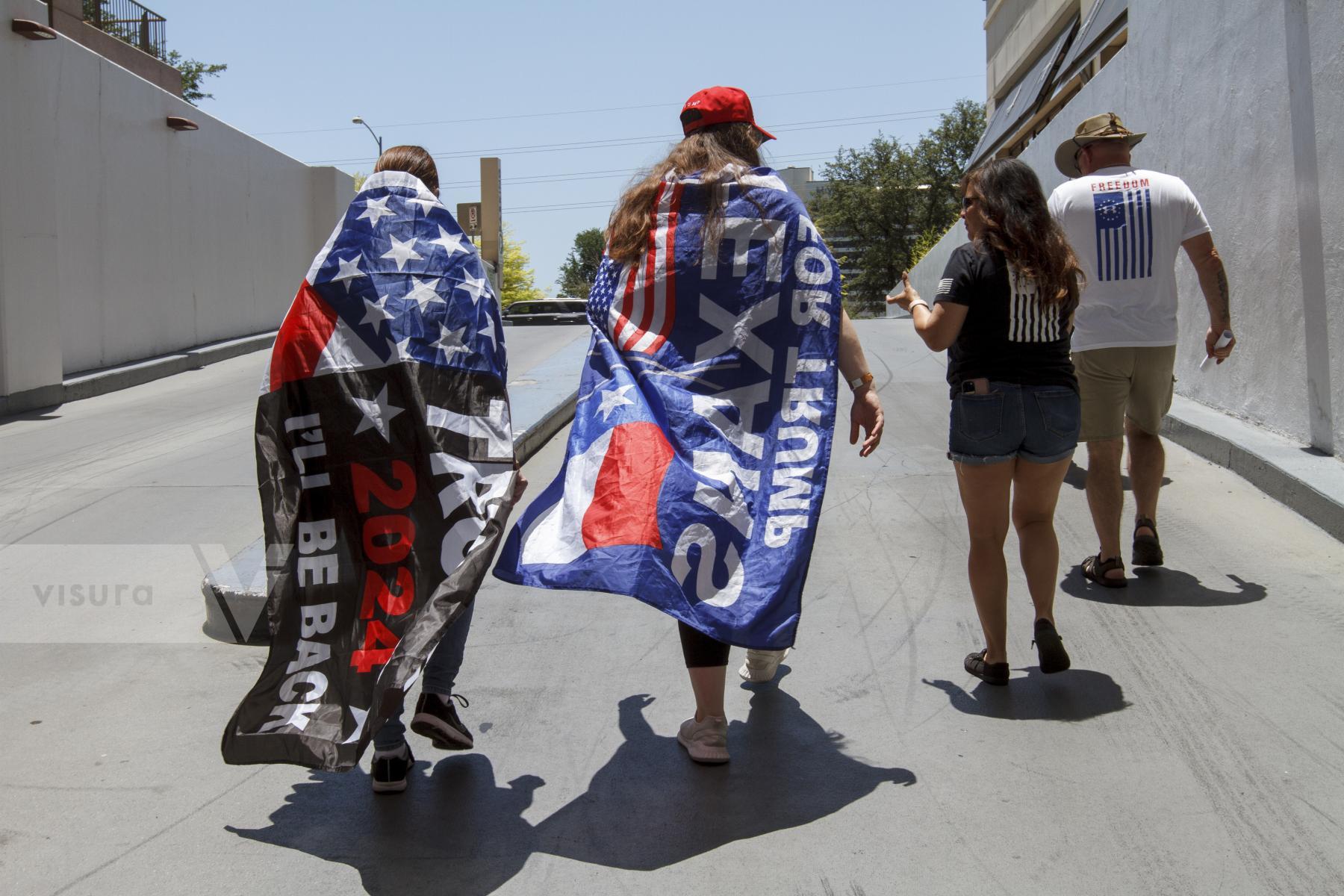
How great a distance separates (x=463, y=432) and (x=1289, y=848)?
2420 mm

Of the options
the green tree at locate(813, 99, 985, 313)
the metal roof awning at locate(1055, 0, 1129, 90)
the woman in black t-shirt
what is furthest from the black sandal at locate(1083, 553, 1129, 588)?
the green tree at locate(813, 99, 985, 313)

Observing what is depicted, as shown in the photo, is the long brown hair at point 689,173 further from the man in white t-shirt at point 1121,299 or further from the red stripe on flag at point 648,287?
the man in white t-shirt at point 1121,299

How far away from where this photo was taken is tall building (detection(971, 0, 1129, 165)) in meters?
16.4

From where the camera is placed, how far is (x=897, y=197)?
61.5 m

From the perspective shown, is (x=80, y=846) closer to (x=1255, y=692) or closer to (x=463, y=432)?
(x=463, y=432)

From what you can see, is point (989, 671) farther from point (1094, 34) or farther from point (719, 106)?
point (1094, 34)

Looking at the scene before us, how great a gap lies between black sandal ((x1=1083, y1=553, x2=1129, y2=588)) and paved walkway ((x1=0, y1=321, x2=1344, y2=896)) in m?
0.09

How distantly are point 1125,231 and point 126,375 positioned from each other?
40.1 feet

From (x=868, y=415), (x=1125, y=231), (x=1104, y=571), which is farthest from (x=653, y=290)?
(x=1104, y=571)

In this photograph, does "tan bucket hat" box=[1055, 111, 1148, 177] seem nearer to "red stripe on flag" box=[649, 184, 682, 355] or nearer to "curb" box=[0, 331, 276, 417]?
"red stripe on flag" box=[649, 184, 682, 355]

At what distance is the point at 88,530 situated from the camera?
6508 millimetres

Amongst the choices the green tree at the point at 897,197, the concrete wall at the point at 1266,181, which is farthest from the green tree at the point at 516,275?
the concrete wall at the point at 1266,181

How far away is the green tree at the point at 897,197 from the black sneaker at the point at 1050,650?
190ft

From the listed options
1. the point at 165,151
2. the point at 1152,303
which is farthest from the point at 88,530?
the point at 165,151
